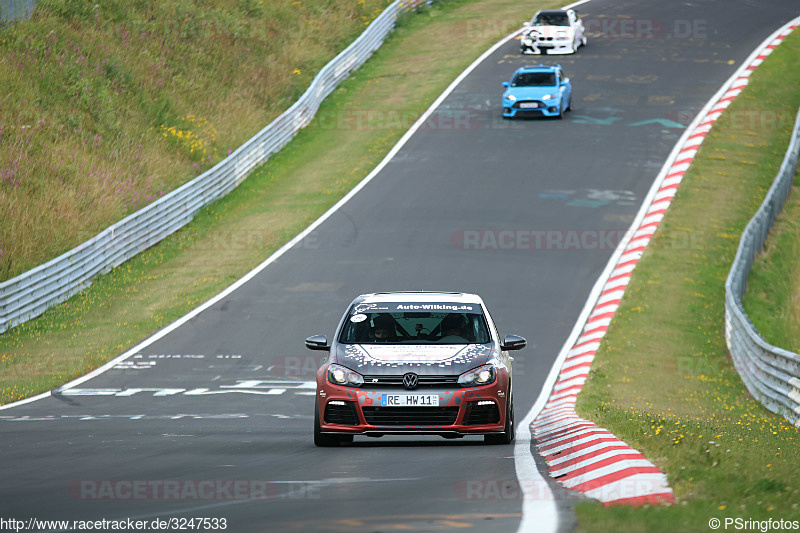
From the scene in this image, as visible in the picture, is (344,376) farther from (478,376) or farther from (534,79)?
(534,79)

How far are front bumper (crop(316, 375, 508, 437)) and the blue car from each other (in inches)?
1061

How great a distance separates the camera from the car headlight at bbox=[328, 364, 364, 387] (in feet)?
35.9

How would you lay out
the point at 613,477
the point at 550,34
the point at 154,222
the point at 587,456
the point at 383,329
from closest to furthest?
the point at 613,477, the point at 587,456, the point at 383,329, the point at 154,222, the point at 550,34

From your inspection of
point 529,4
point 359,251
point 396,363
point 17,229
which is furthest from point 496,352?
point 529,4

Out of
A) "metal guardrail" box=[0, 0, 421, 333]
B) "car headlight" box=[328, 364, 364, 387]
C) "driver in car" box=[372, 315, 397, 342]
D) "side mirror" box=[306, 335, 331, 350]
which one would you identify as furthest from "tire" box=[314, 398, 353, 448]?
"metal guardrail" box=[0, 0, 421, 333]

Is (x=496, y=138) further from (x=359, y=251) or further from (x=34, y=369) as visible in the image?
(x=34, y=369)

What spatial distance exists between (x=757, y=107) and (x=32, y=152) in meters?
22.2

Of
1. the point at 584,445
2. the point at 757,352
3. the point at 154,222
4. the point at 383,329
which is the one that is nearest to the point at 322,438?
the point at 383,329

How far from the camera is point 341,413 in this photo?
35.9ft

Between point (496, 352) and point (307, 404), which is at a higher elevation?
point (496, 352)

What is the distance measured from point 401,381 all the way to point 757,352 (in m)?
8.29

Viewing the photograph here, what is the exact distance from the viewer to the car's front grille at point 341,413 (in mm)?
10883

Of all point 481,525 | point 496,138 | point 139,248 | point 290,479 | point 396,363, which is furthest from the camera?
point 496,138

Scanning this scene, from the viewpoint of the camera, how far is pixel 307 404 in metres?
15.9
